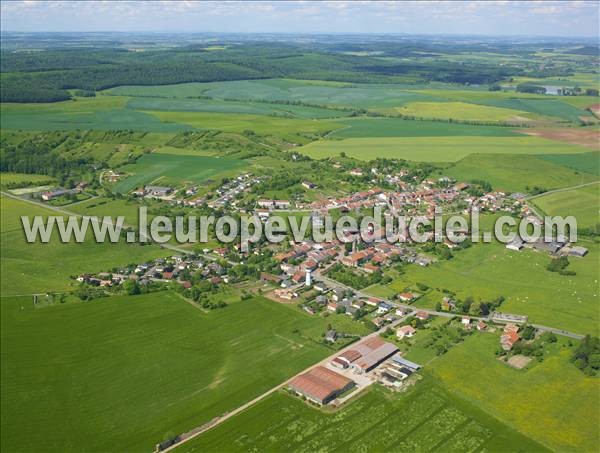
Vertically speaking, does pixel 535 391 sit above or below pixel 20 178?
below

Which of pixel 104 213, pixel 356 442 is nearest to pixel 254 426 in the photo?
pixel 356 442

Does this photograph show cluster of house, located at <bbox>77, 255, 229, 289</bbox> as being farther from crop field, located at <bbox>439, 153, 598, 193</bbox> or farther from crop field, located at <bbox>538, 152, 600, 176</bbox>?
crop field, located at <bbox>538, 152, 600, 176</bbox>

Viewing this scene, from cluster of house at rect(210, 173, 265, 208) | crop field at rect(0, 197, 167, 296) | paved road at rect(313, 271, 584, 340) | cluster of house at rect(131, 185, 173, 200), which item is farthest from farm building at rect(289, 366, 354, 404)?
cluster of house at rect(131, 185, 173, 200)

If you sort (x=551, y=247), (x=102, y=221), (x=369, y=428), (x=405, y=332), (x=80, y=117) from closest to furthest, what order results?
(x=369, y=428), (x=405, y=332), (x=551, y=247), (x=102, y=221), (x=80, y=117)

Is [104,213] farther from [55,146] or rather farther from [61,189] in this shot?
[55,146]

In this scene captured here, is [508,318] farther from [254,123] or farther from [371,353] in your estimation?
[254,123]

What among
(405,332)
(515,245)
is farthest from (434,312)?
(515,245)

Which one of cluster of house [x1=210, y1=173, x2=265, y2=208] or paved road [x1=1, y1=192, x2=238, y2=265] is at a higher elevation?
cluster of house [x1=210, y1=173, x2=265, y2=208]
